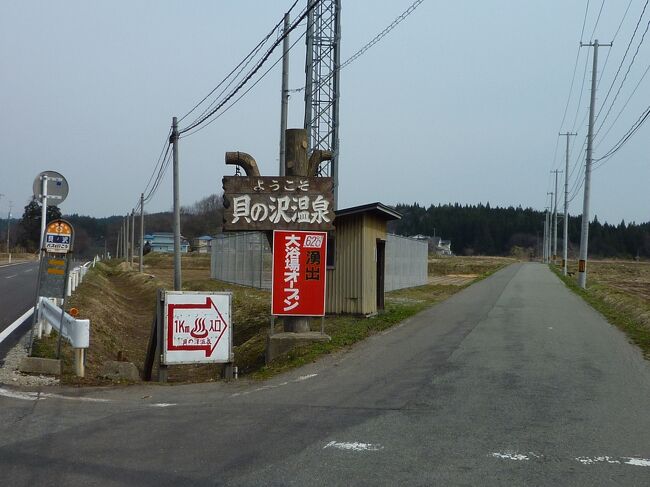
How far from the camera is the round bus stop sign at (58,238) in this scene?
1010 cm

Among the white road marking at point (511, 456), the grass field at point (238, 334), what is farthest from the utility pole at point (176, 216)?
the white road marking at point (511, 456)

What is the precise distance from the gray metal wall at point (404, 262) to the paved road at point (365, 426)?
14.9 meters

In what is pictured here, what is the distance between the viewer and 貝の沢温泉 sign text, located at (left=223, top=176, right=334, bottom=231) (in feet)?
38.7

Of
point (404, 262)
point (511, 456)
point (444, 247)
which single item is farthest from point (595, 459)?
point (444, 247)

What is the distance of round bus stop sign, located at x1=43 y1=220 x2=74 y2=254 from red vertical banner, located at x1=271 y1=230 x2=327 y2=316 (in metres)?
3.43

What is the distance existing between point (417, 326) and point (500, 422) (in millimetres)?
8197

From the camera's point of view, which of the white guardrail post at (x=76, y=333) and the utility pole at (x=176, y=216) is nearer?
the white guardrail post at (x=76, y=333)

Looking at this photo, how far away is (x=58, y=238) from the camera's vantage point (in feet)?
33.3

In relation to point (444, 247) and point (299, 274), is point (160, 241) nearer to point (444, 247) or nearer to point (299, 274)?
point (444, 247)

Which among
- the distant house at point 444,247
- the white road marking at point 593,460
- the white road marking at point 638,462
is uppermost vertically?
the distant house at point 444,247

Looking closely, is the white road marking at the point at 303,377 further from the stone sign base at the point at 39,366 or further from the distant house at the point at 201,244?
the distant house at the point at 201,244

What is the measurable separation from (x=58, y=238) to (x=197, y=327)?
8.23 ft

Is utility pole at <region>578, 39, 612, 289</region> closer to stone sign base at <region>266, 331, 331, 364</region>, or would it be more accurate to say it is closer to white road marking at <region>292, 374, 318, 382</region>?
stone sign base at <region>266, 331, 331, 364</region>

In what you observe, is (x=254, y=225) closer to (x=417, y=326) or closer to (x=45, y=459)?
(x=417, y=326)
